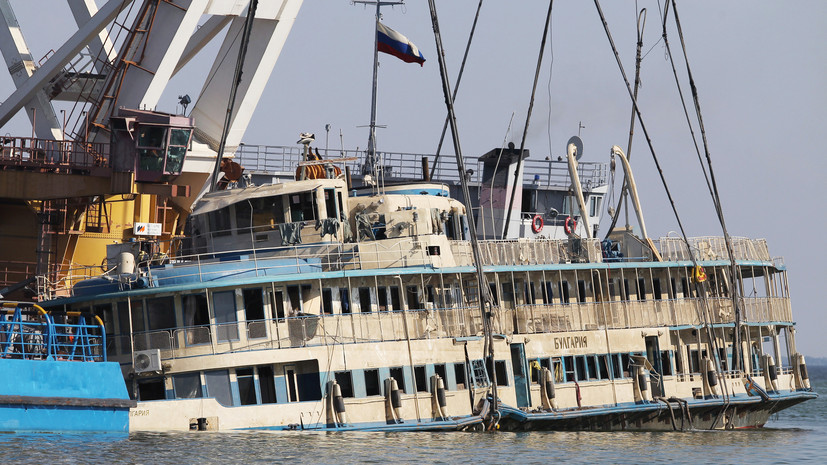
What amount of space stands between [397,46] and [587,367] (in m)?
16.0

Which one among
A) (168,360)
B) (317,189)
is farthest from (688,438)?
(168,360)

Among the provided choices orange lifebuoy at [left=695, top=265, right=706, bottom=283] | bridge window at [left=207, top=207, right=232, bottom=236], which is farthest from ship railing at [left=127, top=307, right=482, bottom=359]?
orange lifebuoy at [left=695, top=265, right=706, bottom=283]

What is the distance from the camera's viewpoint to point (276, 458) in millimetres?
26875

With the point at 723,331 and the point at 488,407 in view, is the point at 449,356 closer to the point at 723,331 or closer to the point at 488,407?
the point at 488,407

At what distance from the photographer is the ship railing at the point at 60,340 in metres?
30.0

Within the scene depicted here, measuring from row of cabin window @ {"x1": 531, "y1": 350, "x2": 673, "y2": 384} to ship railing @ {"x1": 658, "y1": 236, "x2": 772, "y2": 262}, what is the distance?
15.5 ft

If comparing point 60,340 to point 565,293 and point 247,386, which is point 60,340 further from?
point 565,293

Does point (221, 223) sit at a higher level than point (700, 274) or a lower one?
higher

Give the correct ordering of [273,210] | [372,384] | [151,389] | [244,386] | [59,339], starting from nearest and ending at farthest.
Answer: [151,389] → [244,386] → [59,339] → [372,384] → [273,210]

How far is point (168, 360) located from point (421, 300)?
8063mm

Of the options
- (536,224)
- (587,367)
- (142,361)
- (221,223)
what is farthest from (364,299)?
(536,224)

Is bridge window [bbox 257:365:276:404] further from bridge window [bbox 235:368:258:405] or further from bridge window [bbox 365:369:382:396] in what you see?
bridge window [bbox 365:369:382:396]

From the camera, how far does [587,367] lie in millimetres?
38938

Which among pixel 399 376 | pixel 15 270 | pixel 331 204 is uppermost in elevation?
pixel 331 204
